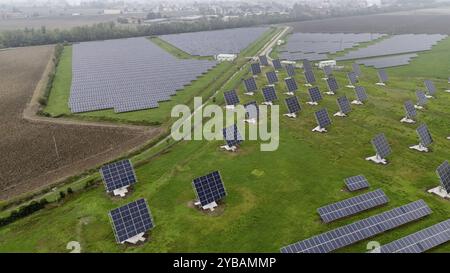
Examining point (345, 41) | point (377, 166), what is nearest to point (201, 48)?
point (345, 41)

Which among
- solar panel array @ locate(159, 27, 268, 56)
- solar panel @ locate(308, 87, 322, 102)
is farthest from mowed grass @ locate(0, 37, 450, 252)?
solar panel array @ locate(159, 27, 268, 56)

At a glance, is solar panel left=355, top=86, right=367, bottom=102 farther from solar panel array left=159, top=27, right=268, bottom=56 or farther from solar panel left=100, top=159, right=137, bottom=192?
solar panel array left=159, top=27, right=268, bottom=56

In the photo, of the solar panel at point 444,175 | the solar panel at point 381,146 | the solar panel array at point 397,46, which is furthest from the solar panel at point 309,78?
the solar panel at point 444,175

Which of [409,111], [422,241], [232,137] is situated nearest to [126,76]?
[232,137]

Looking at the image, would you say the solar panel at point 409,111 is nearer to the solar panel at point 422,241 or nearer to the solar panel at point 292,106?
the solar panel at point 292,106

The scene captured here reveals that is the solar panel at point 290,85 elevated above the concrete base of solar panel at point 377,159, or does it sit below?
above
